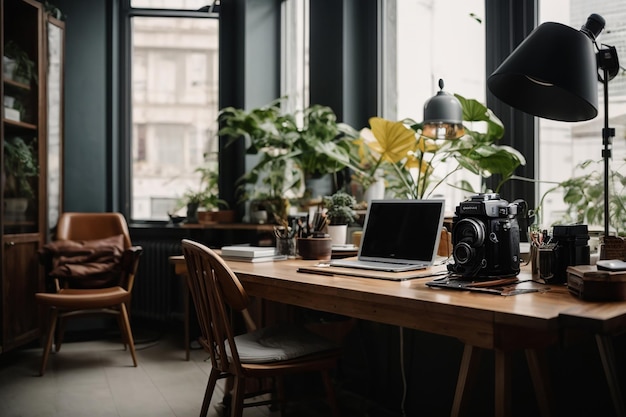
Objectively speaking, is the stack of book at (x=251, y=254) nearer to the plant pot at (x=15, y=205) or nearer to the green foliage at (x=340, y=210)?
the green foliage at (x=340, y=210)

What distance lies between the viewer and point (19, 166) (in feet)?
13.3

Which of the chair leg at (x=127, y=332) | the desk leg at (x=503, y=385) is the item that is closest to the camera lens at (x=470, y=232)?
A: the desk leg at (x=503, y=385)

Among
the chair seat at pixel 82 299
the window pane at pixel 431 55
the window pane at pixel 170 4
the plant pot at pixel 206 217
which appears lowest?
the chair seat at pixel 82 299

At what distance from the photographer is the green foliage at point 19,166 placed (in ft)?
13.1

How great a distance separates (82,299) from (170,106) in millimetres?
1821

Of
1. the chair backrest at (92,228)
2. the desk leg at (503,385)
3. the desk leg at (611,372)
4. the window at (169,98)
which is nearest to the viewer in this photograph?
the desk leg at (503,385)

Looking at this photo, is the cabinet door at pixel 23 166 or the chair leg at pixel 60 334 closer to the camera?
the cabinet door at pixel 23 166

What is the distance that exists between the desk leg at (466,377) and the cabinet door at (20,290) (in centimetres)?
310

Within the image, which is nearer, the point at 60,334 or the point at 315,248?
the point at 315,248

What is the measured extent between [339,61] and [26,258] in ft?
7.66

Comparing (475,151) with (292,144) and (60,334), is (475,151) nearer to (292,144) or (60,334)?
(292,144)

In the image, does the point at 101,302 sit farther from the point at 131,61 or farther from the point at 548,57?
the point at 548,57

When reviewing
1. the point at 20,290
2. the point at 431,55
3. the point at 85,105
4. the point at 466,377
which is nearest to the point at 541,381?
the point at 466,377

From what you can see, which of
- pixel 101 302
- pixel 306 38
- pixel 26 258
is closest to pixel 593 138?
pixel 306 38
